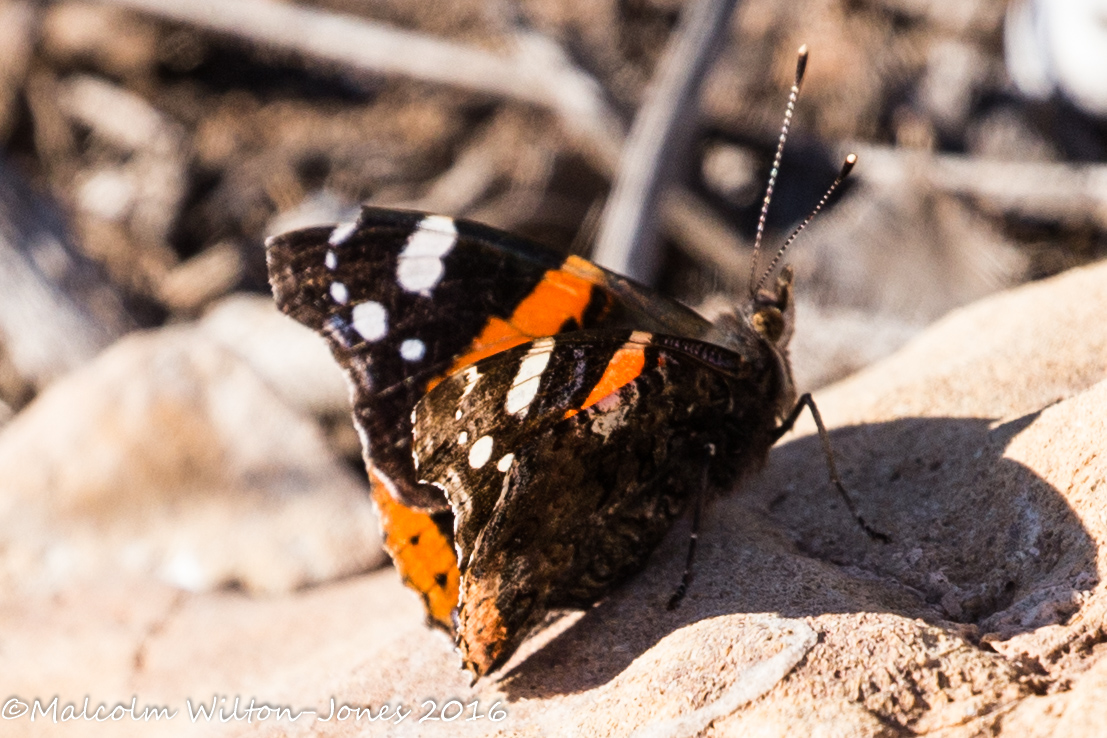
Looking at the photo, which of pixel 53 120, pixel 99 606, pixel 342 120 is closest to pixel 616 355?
pixel 99 606

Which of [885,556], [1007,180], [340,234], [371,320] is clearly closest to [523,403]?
[371,320]

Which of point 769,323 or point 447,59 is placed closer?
point 769,323

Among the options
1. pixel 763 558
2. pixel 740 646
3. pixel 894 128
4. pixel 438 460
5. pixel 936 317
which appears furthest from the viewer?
pixel 894 128

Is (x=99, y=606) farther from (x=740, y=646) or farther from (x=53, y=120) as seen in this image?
(x=53, y=120)

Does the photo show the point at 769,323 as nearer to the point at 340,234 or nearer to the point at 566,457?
the point at 566,457

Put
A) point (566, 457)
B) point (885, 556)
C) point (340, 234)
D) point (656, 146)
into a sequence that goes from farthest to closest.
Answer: point (656, 146), point (340, 234), point (885, 556), point (566, 457)

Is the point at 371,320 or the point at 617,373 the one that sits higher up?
the point at 617,373
